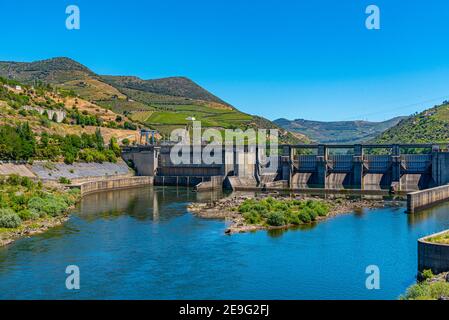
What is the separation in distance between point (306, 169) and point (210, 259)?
40.1m

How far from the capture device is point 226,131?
113 meters

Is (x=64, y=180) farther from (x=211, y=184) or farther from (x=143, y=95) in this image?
(x=143, y=95)

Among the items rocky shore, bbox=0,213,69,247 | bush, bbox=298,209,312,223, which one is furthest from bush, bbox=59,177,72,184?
bush, bbox=298,209,312,223

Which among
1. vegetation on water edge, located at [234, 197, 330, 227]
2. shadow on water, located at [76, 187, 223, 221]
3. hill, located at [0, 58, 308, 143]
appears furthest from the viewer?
hill, located at [0, 58, 308, 143]

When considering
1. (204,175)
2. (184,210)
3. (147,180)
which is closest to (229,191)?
(204,175)

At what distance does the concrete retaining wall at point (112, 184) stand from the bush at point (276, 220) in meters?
24.4

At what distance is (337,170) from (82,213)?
1269 inches

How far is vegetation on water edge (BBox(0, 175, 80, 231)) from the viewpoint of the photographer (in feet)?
113

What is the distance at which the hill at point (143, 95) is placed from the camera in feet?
403

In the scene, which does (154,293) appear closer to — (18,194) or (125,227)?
(125,227)

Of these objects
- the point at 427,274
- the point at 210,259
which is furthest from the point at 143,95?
the point at 427,274

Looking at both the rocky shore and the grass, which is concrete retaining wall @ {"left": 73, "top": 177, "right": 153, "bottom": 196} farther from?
the grass

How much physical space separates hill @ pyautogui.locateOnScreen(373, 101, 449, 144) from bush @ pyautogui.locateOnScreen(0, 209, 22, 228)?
87203 mm

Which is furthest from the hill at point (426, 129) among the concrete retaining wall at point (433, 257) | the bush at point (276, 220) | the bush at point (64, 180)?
the concrete retaining wall at point (433, 257)
